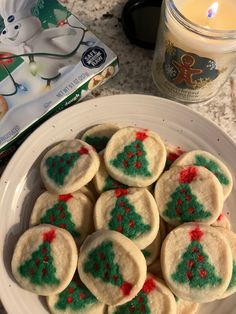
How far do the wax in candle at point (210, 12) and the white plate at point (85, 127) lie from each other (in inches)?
5.4

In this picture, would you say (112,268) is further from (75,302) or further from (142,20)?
(142,20)

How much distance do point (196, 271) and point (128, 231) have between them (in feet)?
0.35

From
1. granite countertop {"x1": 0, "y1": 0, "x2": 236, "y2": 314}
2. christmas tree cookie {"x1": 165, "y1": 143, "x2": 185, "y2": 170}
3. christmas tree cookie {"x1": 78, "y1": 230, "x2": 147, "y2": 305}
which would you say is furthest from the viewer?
granite countertop {"x1": 0, "y1": 0, "x2": 236, "y2": 314}

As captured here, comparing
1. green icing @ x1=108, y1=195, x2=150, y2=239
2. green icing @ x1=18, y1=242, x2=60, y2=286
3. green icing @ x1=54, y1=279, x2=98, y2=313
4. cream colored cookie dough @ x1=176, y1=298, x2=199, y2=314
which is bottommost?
cream colored cookie dough @ x1=176, y1=298, x2=199, y2=314

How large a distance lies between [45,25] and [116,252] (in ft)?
1.47

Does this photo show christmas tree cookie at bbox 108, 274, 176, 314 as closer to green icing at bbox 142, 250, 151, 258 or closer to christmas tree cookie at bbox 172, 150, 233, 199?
green icing at bbox 142, 250, 151, 258

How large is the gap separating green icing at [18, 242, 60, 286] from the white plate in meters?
0.03

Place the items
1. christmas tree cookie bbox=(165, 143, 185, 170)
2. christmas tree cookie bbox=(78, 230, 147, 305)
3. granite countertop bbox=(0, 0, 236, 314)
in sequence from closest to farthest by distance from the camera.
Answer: christmas tree cookie bbox=(78, 230, 147, 305) → christmas tree cookie bbox=(165, 143, 185, 170) → granite countertop bbox=(0, 0, 236, 314)

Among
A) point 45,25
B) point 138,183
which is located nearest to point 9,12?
point 45,25

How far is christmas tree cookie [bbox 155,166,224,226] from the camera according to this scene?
24.2 inches

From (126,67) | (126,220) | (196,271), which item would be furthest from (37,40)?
(196,271)

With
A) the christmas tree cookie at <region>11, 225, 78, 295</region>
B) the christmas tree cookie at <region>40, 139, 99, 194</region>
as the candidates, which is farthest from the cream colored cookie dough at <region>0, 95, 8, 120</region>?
the christmas tree cookie at <region>11, 225, 78, 295</region>

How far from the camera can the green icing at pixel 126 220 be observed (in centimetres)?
60

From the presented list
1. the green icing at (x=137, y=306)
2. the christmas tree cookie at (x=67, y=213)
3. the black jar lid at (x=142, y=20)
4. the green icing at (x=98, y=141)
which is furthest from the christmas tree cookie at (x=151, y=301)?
the black jar lid at (x=142, y=20)
